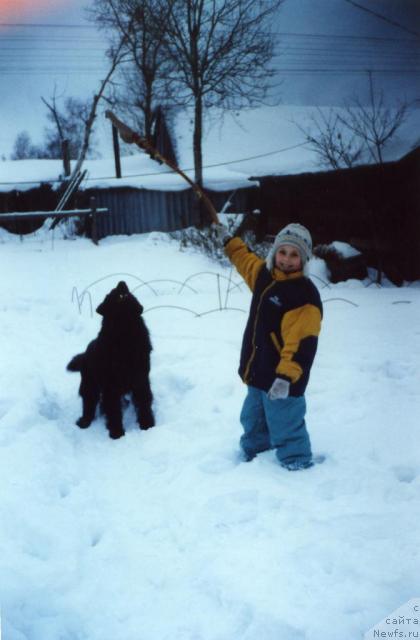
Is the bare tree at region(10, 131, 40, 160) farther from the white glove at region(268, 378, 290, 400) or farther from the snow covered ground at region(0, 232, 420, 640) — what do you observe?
the white glove at region(268, 378, 290, 400)

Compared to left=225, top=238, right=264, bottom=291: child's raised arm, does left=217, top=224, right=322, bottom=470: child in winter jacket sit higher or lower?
lower

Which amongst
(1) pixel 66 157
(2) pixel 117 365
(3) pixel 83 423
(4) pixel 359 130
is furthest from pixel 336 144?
(3) pixel 83 423

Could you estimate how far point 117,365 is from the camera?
3.52 m

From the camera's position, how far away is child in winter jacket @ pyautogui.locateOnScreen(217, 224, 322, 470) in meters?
2.60

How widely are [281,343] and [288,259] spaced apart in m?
0.49

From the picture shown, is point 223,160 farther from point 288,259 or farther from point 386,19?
point 288,259

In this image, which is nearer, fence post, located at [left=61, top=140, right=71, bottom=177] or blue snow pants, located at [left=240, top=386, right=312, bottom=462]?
blue snow pants, located at [left=240, top=386, right=312, bottom=462]

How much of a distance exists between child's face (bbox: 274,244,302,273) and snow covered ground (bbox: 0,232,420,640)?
4.02 ft

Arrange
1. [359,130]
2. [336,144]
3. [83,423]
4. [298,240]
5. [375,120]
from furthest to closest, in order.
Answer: [336,144], [359,130], [375,120], [83,423], [298,240]

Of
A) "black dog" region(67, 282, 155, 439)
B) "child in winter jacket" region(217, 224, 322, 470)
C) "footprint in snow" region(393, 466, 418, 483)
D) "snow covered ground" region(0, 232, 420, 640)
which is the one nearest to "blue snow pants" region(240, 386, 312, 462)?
"child in winter jacket" region(217, 224, 322, 470)

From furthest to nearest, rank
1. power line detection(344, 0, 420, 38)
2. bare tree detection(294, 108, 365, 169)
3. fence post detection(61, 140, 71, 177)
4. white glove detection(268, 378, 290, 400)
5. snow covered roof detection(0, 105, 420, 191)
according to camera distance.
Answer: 1. snow covered roof detection(0, 105, 420, 191)
2. fence post detection(61, 140, 71, 177)
3. bare tree detection(294, 108, 365, 169)
4. power line detection(344, 0, 420, 38)
5. white glove detection(268, 378, 290, 400)

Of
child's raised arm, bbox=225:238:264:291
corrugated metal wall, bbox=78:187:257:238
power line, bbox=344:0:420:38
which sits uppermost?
power line, bbox=344:0:420:38

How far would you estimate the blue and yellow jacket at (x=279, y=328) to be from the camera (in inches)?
102

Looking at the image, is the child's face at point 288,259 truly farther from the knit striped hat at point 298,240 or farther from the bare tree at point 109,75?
the bare tree at point 109,75
